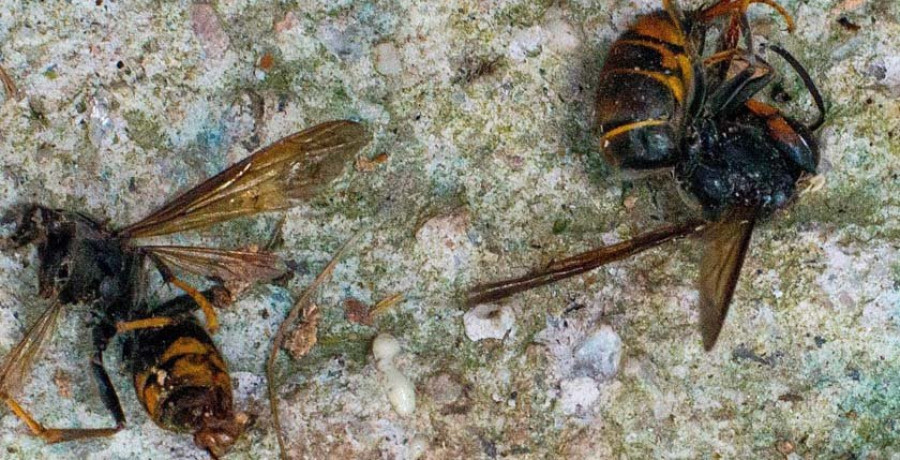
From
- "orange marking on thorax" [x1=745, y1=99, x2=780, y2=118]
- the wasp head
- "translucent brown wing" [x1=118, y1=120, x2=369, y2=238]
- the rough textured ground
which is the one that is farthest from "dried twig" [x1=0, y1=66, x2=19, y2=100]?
"orange marking on thorax" [x1=745, y1=99, x2=780, y2=118]

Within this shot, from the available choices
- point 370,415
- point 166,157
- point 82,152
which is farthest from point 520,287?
point 82,152

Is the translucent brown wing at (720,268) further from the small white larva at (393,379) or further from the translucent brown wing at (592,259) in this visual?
the small white larva at (393,379)

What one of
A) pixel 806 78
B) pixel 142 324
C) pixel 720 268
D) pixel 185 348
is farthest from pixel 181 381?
pixel 806 78

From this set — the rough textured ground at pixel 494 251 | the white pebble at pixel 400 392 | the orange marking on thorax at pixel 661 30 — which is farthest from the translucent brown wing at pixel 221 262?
the orange marking on thorax at pixel 661 30

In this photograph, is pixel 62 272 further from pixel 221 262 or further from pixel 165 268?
pixel 221 262

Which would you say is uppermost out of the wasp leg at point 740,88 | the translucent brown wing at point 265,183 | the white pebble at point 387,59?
the white pebble at point 387,59

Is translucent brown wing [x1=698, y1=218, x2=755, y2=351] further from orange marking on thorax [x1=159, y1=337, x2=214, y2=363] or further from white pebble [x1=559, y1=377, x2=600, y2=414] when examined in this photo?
orange marking on thorax [x1=159, y1=337, x2=214, y2=363]
